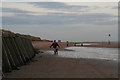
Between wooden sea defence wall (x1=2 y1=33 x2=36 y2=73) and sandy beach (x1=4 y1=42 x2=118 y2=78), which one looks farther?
wooden sea defence wall (x1=2 y1=33 x2=36 y2=73)

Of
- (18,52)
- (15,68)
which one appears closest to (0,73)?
(15,68)

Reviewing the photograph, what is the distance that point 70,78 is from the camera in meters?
10.5

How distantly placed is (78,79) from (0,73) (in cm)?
357

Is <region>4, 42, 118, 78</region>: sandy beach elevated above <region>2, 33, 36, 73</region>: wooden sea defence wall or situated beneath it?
situated beneath

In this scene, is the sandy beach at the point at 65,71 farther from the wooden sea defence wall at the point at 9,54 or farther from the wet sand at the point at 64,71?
the wooden sea defence wall at the point at 9,54

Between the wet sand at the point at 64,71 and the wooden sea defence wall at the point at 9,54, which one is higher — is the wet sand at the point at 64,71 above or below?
below

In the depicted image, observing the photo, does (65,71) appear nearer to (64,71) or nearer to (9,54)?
(64,71)

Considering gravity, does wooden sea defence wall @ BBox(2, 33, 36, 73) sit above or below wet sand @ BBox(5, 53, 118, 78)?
above

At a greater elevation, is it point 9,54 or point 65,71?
point 9,54

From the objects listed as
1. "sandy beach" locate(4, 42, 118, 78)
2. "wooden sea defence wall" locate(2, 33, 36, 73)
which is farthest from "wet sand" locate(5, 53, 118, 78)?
"wooden sea defence wall" locate(2, 33, 36, 73)

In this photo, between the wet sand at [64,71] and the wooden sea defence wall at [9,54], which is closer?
the wet sand at [64,71]

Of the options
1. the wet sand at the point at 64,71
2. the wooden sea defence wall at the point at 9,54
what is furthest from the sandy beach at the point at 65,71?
the wooden sea defence wall at the point at 9,54

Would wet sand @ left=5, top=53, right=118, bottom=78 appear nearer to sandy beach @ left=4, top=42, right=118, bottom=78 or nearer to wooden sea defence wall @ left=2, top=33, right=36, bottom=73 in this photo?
sandy beach @ left=4, top=42, right=118, bottom=78

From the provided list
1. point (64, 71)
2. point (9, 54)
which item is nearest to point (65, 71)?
point (64, 71)
